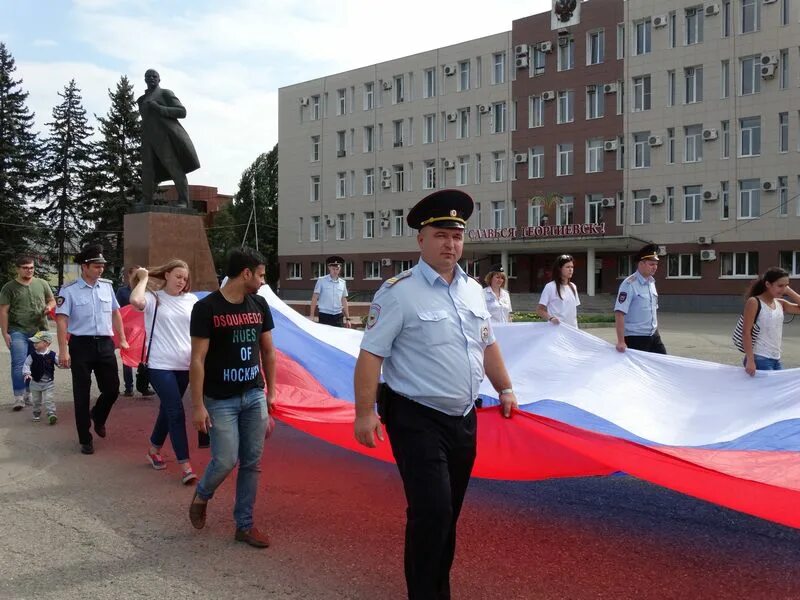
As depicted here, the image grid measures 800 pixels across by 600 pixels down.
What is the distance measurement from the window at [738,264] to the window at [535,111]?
1365 centimetres

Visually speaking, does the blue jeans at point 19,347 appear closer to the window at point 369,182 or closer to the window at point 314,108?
the window at point 369,182

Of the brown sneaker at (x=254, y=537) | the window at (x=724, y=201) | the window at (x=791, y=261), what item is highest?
the window at (x=724, y=201)

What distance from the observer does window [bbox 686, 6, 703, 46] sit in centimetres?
3894

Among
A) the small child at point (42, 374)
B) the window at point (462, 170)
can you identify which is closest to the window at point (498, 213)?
the window at point (462, 170)

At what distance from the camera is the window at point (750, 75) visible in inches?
1462

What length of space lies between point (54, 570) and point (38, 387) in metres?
4.99

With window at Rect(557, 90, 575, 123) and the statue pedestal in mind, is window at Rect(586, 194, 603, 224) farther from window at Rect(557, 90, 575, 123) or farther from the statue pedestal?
the statue pedestal

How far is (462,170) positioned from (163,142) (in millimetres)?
37996

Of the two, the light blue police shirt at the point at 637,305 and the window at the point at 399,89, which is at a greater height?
the window at the point at 399,89

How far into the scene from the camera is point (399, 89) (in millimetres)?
51875

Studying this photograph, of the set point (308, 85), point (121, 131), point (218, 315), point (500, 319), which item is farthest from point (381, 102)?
point (218, 315)

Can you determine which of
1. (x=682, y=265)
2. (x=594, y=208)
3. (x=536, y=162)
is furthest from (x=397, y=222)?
(x=682, y=265)

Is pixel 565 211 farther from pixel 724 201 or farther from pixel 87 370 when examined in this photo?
pixel 87 370

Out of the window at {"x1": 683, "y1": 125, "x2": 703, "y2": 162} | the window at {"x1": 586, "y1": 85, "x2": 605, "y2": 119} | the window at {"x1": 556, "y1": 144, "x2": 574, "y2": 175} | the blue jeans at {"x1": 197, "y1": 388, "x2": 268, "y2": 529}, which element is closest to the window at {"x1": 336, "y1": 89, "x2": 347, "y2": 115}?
the window at {"x1": 556, "y1": 144, "x2": 574, "y2": 175}
